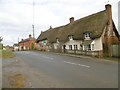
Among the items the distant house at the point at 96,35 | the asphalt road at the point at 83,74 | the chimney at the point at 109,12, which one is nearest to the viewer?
the asphalt road at the point at 83,74

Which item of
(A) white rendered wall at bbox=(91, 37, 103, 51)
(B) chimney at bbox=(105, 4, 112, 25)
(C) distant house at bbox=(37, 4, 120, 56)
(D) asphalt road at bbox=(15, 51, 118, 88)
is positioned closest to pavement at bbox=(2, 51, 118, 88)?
(D) asphalt road at bbox=(15, 51, 118, 88)

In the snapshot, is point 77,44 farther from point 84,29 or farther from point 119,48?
point 119,48

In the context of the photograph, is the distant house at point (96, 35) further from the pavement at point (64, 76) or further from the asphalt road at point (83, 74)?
the pavement at point (64, 76)

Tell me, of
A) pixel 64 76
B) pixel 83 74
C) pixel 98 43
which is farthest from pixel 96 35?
pixel 64 76

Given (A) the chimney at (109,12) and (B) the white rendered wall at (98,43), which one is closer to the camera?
(B) the white rendered wall at (98,43)

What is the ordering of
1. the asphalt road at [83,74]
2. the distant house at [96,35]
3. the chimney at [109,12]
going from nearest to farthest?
the asphalt road at [83,74] < the distant house at [96,35] < the chimney at [109,12]

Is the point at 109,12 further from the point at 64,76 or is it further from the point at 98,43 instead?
the point at 64,76

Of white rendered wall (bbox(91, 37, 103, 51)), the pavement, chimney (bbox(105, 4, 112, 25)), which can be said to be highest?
chimney (bbox(105, 4, 112, 25))

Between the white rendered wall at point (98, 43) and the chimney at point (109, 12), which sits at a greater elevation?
the chimney at point (109, 12)

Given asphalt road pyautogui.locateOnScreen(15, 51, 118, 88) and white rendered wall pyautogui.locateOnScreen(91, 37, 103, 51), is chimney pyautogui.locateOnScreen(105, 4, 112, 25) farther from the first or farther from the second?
asphalt road pyautogui.locateOnScreen(15, 51, 118, 88)

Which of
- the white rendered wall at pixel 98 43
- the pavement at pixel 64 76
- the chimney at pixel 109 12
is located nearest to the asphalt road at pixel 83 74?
the pavement at pixel 64 76

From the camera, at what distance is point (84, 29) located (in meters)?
44.0

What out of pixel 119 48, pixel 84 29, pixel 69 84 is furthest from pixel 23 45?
pixel 69 84

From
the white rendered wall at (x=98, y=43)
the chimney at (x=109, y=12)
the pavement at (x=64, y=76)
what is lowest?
the pavement at (x=64, y=76)
